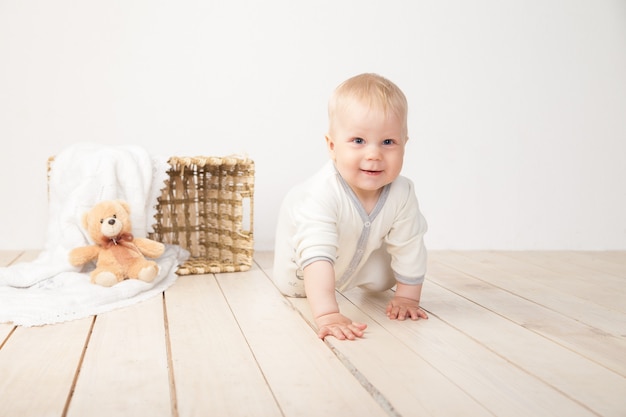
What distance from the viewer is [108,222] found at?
4.80 feet

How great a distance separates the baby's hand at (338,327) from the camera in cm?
110

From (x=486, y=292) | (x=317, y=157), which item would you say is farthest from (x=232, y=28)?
(x=486, y=292)

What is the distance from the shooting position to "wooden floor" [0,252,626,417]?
2.66 ft

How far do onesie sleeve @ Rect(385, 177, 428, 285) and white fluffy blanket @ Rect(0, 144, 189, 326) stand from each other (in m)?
0.56

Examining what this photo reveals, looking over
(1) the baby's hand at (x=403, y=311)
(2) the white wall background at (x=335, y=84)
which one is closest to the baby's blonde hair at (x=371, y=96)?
(1) the baby's hand at (x=403, y=311)

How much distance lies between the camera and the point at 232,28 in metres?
2.06

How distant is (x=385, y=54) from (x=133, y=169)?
3.31ft

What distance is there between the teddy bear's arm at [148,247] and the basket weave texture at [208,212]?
11 cm

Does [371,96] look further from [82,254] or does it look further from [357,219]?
[82,254]

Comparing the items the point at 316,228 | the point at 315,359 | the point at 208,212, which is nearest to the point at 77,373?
the point at 315,359

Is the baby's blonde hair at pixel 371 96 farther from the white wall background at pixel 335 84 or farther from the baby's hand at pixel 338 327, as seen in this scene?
the white wall background at pixel 335 84

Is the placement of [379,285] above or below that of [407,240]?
below

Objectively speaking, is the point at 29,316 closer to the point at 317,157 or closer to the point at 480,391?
the point at 480,391

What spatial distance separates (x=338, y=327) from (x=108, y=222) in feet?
2.13
